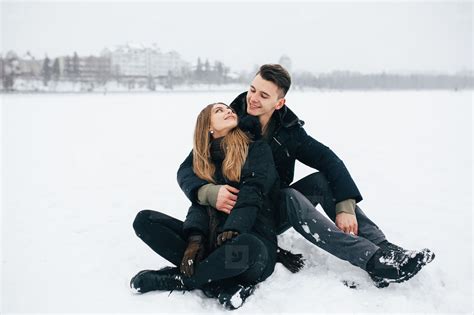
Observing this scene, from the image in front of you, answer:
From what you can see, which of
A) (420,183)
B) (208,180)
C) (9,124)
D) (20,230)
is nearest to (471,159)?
(420,183)

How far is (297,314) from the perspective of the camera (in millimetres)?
2945

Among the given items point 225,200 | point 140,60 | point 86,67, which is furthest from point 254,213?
point 140,60

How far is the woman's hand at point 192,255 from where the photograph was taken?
299cm

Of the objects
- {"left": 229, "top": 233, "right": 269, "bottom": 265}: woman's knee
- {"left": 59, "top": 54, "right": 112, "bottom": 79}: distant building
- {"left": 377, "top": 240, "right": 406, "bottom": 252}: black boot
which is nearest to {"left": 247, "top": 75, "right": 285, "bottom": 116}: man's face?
{"left": 229, "top": 233, "right": 269, "bottom": 265}: woman's knee

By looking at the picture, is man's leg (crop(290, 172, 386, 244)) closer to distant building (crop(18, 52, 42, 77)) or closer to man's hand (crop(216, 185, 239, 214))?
man's hand (crop(216, 185, 239, 214))

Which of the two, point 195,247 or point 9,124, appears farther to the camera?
point 9,124

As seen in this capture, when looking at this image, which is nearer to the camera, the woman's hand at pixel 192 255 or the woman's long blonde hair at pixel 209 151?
the woman's hand at pixel 192 255

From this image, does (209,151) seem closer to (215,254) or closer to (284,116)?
(284,116)

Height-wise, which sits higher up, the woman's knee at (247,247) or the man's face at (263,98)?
the man's face at (263,98)

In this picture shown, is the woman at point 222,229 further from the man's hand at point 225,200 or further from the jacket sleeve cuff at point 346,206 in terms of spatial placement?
the jacket sleeve cuff at point 346,206

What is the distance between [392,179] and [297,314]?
466 cm

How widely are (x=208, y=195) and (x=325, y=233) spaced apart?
0.96 metres

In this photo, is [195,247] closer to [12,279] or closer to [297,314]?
[297,314]

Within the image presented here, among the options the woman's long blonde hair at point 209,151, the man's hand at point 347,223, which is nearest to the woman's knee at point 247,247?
the woman's long blonde hair at point 209,151
